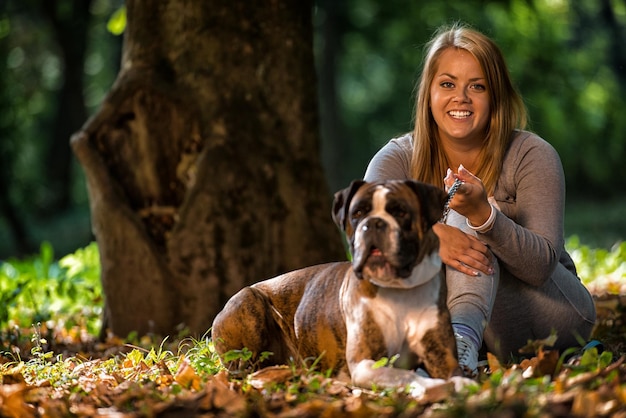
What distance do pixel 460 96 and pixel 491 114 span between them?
0.83 ft

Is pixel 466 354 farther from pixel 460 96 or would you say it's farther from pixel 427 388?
pixel 460 96

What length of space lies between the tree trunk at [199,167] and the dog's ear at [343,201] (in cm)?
277

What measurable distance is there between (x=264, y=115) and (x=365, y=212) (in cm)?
325

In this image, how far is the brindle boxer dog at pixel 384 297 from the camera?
12.0 ft

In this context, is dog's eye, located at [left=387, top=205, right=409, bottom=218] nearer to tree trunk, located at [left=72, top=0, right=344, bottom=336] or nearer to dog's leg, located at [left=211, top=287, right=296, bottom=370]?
dog's leg, located at [left=211, top=287, right=296, bottom=370]

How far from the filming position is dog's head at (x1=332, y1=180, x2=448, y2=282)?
3.62 metres

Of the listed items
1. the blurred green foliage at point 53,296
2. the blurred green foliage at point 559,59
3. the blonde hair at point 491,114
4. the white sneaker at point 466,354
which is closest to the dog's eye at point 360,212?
the white sneaker at point 466,354

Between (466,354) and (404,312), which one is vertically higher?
(404,312)

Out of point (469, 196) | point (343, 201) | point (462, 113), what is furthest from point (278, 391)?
point (462, 113)

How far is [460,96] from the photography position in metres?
4.92

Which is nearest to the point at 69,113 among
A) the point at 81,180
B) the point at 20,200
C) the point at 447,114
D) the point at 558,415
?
the point at 20,200

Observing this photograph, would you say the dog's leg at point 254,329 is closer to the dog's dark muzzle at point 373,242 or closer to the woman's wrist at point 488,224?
the dog's dark muzzle at point 373,242

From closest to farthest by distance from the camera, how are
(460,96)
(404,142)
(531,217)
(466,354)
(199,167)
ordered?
(466,354) → (531,217) → (460,96) → (404,142) → (199,167)

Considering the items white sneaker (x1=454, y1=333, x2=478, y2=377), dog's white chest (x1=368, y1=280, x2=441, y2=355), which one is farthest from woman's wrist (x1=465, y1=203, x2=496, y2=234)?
dog's white chest (x1=368, y1=280, x2=441, y2=355)
